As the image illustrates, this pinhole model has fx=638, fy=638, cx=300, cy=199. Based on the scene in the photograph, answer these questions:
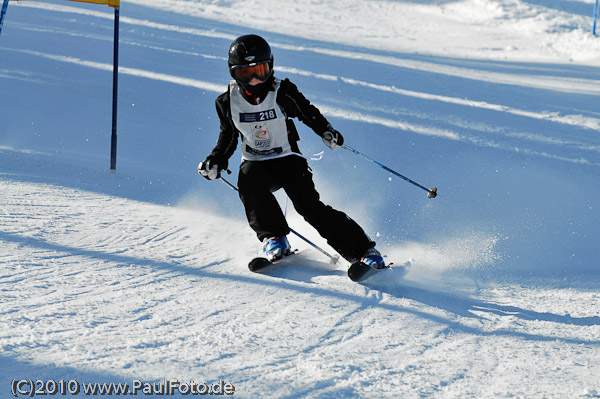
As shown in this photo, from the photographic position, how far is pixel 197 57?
40.7ft

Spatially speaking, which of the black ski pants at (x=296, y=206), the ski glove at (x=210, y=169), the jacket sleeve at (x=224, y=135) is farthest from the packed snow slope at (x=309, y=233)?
the jacket sleeve at (x=224, y=135)

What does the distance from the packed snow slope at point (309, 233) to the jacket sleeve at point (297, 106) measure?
0.92 m

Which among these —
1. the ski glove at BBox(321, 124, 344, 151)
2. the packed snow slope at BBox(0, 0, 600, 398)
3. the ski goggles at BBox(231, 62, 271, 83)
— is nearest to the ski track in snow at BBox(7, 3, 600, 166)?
the packed snow slope at BBox(0, 0, 600, 398)

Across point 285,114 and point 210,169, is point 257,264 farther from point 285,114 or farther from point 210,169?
point 285,114

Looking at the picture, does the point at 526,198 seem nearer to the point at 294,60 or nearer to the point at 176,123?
the point at 176,123

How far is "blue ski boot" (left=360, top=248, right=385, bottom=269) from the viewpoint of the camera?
397 cm

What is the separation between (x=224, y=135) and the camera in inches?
173

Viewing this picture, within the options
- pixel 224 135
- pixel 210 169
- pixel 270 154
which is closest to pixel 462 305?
pixel 270 154

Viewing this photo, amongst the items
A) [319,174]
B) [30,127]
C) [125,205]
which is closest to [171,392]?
[125,205]

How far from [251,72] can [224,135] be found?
20.5 inches

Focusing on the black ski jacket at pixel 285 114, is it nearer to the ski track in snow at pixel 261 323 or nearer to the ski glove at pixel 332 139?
the ski glove at pixel 332 139

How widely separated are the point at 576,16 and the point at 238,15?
10.1 metres

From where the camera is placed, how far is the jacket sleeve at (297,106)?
4262 millimetres

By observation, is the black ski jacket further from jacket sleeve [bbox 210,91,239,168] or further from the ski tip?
the ski tip
